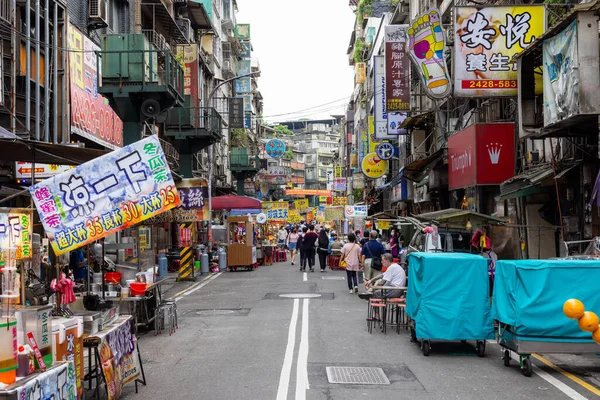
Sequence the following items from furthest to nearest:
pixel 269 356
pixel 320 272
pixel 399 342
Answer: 1. pixel 320 272
2. pixel 399 342
3. pixel 269 356

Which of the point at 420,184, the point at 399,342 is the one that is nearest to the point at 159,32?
the point at 420,184

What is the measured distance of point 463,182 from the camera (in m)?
22.0

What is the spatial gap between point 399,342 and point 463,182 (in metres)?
10.9

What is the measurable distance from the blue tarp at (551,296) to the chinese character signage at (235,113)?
44410mm

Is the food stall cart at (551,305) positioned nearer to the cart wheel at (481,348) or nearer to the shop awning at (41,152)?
the cart wheel at (481,348)

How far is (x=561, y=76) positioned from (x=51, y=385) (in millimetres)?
10524

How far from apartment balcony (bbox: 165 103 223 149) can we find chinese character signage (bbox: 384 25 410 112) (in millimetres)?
8046

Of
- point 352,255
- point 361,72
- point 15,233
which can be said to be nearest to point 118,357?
point 15,233

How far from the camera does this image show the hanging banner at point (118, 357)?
300 inches

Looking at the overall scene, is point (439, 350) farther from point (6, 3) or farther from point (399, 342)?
point (6, 3)

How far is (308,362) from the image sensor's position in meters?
10.1

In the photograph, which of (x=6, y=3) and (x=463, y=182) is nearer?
(x=6, y=3)

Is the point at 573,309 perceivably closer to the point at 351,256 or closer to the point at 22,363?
the point at 22,363

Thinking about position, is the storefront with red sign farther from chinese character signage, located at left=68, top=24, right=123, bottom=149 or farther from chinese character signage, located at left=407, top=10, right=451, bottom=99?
chinese character signage, located at left=68, top=24, right=123, bottom=149
